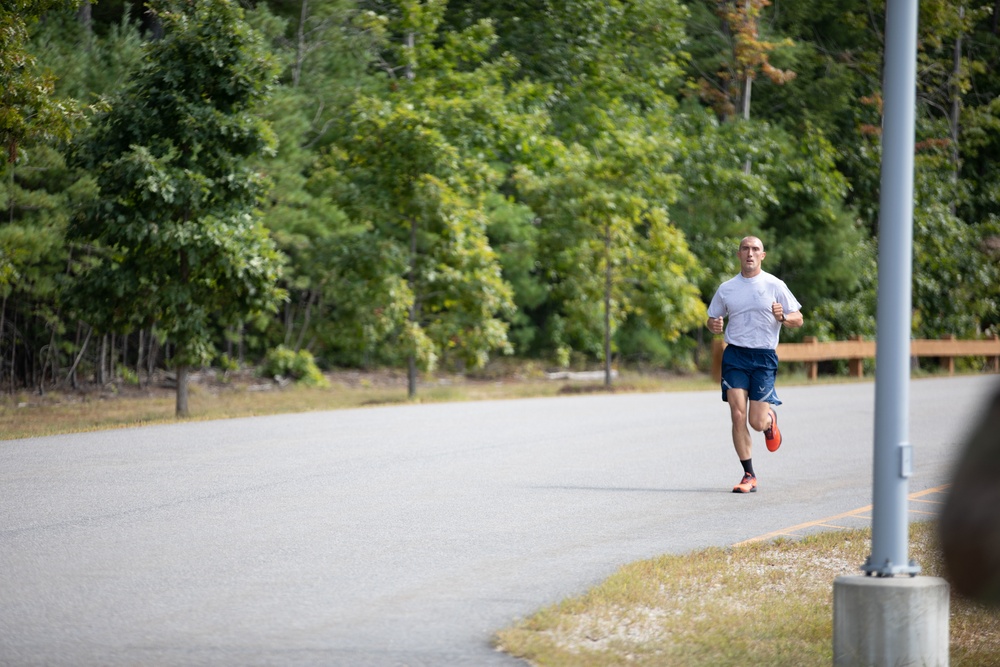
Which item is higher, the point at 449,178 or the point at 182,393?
the point at 449,178

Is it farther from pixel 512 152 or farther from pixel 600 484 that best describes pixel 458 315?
pixel 600 484

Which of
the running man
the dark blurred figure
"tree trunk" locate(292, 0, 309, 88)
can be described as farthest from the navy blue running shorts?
"tree trunk" locate(292, 0, 309, 88)

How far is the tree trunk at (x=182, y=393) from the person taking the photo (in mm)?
16820

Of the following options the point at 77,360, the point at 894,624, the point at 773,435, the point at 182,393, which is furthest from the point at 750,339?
the point at 77,360

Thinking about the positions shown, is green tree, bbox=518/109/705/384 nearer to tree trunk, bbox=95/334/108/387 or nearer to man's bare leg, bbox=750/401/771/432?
tree trunk, bbox=95/334/108/387

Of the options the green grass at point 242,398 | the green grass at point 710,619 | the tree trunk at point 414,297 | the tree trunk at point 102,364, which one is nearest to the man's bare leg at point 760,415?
the green grass at point 710,619

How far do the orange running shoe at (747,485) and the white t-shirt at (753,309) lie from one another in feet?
3.59

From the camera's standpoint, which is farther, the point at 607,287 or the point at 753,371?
the point at 607,287

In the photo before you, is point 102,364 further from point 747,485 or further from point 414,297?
point 747,485

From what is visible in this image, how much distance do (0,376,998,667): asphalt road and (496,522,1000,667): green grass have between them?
282mm

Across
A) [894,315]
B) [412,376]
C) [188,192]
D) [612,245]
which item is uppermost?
[612,245]

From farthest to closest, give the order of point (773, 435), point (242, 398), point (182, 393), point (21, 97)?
1. point (242, 398)
2. point (182, 393)
3. point (21, 97)
4. point (773, 435)

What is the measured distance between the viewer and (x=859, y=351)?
2936 centimetres

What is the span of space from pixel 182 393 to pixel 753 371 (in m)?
9.64
